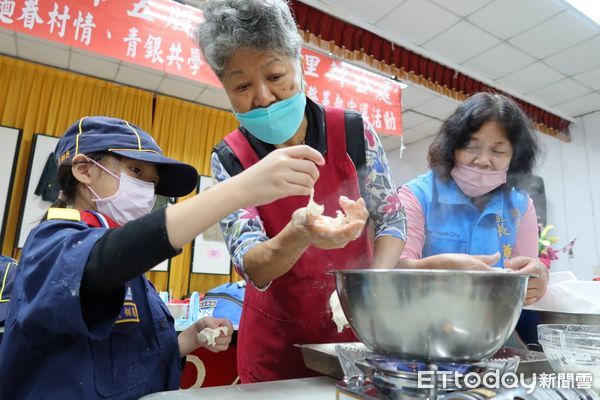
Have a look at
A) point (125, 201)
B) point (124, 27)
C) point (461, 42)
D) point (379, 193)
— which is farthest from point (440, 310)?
point (461, 42)

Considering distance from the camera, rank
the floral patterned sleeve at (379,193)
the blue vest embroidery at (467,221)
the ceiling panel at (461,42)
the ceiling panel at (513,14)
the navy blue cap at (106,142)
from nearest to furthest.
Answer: the navy blue cap at (106,142) < the floral patterned sleeve at (379,193) < the blue vest embroidery at (467,221) < the ceiling panel at (513,14) < the ceiling panel at (461,42)

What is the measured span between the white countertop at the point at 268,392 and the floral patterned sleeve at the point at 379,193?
514 millimetres

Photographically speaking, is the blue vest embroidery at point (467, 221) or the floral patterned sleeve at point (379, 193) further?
the blue vest embroidery at point (467, 221)

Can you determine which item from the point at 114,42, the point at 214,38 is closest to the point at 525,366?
the point at 214,38

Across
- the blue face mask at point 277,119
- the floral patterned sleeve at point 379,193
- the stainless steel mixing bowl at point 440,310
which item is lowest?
the stainless steel mixing bowl at point 440,310

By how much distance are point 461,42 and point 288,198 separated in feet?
12.1

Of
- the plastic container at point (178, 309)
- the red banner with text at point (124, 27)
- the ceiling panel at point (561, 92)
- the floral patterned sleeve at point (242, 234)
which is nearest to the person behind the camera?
the floral patterned sleeve at point (242, 234)

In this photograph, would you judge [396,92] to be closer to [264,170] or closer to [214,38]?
[214,38]

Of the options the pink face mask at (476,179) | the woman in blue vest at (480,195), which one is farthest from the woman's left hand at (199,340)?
the pink face mask at (476,179)

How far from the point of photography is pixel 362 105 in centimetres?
378

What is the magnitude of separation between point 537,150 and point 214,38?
51.8 inches

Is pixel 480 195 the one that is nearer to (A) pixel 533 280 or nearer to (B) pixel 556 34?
(A) pixel 533 280

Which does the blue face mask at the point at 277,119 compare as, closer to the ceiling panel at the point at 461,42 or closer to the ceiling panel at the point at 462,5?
the ceiling panel at the point at 462,5

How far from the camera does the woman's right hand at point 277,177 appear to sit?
73cm
